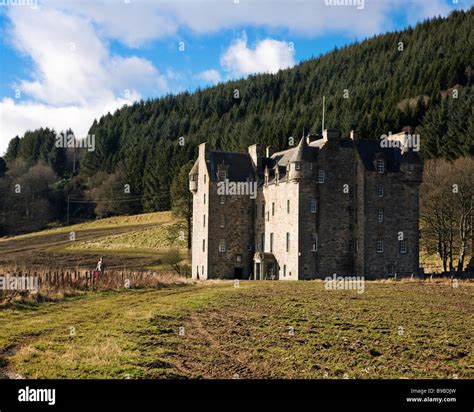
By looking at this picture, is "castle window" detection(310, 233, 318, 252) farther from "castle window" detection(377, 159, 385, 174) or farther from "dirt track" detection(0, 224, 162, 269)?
"dirt track" detection(0, 224, 162, 269)

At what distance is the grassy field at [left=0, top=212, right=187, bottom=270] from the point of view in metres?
72.2

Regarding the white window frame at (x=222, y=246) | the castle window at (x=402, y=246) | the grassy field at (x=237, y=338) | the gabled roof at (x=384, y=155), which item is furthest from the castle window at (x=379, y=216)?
the grassy field at (x=237, y=338)

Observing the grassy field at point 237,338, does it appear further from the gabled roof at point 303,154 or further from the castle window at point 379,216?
the gabled roof at point 303,154

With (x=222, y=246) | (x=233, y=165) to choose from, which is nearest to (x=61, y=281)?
(x=222, y=246)

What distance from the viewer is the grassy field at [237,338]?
16.2 metres

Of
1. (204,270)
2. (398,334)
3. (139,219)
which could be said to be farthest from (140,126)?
(398,334)

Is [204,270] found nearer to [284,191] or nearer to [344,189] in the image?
[284,191]

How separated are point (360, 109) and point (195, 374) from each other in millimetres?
100996

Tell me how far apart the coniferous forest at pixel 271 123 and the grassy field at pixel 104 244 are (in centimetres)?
723

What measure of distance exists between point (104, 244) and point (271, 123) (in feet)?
138

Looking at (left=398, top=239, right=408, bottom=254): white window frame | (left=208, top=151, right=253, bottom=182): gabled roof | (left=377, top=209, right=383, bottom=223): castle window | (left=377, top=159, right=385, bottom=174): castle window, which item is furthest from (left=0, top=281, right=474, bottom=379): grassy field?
(left=208, top=151, right=253, bottom=182): gabled roof

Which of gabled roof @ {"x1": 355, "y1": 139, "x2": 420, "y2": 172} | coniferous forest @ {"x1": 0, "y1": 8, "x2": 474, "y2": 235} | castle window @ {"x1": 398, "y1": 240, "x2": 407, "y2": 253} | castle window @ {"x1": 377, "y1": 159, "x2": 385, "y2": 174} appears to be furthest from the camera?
coniferous forest @ {"x1": 0, "y1": 8, "x2": 474, "y2": 235}

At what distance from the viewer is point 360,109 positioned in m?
112

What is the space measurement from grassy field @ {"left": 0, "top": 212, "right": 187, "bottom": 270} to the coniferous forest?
23.7 ft
